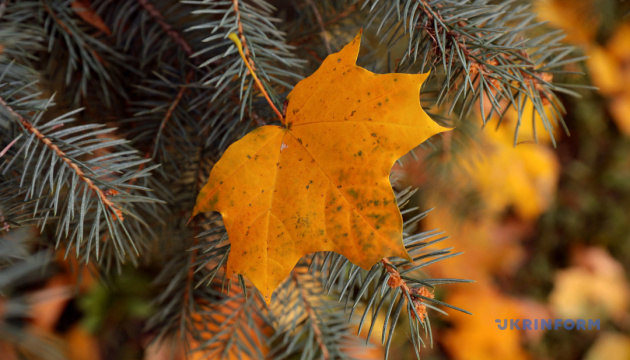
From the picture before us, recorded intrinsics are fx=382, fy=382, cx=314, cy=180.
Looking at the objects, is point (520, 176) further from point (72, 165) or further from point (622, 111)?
point (72, 165)

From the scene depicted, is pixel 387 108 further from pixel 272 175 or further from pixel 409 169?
pixel 409 169

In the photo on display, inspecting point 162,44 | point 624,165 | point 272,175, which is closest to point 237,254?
point 272,175

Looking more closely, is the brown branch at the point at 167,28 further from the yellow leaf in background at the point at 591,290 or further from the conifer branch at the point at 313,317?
the yellow leaf in background at the point at 591,290

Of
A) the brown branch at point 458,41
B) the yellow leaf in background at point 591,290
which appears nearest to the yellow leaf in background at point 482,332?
the yellow leaf in background at point 591,290

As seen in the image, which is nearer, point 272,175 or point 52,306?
point 272,175

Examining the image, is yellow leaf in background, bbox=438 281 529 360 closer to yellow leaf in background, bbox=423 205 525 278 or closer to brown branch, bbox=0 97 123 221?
yellow leaf in background, bbox=423 205 525 278

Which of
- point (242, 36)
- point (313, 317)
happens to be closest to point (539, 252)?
point (313, 317)
